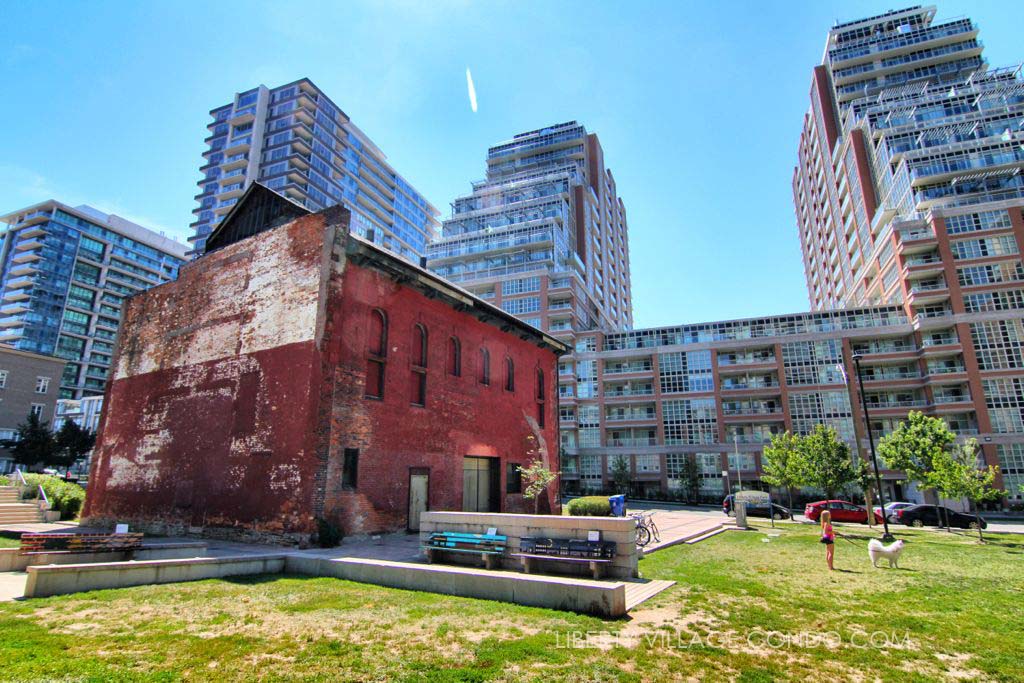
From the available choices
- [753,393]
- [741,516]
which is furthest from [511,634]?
[753,393]

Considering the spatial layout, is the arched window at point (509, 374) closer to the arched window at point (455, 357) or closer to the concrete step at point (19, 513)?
the arched window at point (455, 357)

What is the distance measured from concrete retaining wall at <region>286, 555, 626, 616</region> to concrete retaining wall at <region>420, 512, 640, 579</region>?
1.28 metres

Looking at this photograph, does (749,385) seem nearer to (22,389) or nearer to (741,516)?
(741,516)

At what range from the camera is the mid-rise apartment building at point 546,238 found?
7162 centimetres

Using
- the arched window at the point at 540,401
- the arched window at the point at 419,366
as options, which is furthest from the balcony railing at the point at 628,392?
the arched window at the point at 419,366

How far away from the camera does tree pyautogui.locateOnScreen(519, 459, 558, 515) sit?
911 inches

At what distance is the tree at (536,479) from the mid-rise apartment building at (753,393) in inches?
1168

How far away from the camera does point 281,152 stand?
3280 inches

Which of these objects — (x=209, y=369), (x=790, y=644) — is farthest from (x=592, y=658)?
(x=209, y=369)

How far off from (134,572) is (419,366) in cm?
1210

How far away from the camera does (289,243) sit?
1898cm

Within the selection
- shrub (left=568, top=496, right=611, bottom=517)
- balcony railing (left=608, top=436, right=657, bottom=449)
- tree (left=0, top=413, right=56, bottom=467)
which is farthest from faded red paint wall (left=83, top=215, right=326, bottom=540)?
balcony railing (left=608, top=436, right=657, bottom=449)

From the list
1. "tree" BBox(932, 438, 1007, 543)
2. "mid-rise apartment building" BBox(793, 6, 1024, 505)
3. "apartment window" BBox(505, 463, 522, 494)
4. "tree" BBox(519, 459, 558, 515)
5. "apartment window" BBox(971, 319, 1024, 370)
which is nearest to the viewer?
"tree" BBox(932, 438, 1007, 543)

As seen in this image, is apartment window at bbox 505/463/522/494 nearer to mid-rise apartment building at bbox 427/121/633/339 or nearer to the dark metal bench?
the dark metal bench
